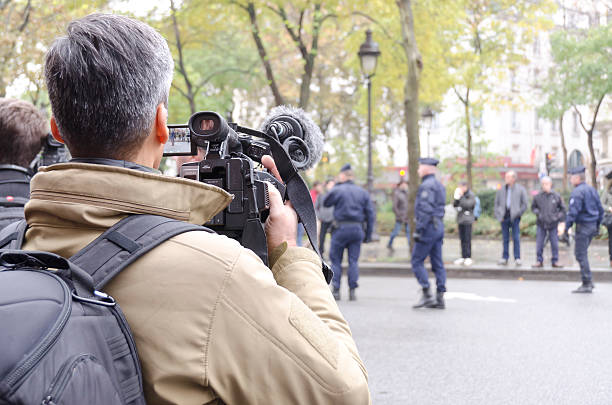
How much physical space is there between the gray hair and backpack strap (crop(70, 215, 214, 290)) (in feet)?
0.73

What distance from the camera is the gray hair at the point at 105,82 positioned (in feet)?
4.83

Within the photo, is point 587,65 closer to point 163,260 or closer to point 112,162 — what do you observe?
point 112,162

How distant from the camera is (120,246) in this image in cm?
135

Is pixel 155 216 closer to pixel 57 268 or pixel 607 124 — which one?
pixel 57 268

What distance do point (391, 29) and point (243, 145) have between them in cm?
1909

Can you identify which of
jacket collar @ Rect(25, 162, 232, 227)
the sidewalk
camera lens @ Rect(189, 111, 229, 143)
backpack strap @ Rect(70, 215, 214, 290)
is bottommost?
the sidewalk

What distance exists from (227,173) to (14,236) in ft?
1.78

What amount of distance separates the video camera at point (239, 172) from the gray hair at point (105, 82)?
0.36 m

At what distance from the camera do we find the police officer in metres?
11.0

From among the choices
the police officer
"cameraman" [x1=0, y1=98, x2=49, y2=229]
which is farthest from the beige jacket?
the police officer

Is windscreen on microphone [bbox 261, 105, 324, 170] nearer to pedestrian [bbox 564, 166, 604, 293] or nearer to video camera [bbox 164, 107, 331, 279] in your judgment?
video camera [bbox 164, 107, 331, 279]

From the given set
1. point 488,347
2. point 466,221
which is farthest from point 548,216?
point 488,347

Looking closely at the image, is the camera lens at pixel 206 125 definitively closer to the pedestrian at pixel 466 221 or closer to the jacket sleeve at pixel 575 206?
the jacket sleeve at pixel 575 206

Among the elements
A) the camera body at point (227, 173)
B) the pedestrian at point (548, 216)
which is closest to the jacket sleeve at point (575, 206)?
the pedestrian at point (548, 216)
